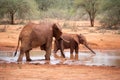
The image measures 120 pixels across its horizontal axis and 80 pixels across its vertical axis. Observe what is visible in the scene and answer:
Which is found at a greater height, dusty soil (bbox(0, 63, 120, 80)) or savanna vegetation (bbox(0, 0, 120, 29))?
dusty soil (bbox(0, 63, 120, 80))

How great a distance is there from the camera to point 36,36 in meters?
15.3

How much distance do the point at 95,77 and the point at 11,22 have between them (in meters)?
28.0

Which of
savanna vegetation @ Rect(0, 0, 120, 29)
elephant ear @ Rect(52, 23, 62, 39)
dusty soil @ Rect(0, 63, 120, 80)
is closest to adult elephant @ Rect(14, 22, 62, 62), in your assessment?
elephant ear @ Rect(52, 23, 62, 39)

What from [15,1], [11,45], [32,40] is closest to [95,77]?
[32,40]

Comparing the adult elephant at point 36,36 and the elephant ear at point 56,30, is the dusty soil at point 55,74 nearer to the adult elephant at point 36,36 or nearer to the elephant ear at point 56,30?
the adult elephant at point 36,36

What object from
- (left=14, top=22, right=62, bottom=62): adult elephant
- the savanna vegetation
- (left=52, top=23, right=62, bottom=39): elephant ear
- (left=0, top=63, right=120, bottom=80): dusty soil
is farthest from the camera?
the savanna vegetation

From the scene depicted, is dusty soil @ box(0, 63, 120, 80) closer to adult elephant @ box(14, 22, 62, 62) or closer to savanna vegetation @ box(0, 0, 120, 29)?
adult elephant @ box(14, 22, 62, 62)

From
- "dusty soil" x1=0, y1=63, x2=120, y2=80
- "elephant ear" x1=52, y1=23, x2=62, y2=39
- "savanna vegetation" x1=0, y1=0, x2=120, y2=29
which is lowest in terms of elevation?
"savanna vegetation" x1=0, y1=0, x2=120, y2=29

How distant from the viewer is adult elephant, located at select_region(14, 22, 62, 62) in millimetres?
14867

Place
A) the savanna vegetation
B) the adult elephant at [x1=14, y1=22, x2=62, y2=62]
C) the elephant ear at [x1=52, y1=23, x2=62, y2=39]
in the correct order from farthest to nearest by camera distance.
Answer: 1. the savanna vegetation
2. the elephant ear at [x1=52, y1=23, x2=62, y2=39]
3. the adult elephant at [x1=14, y1=22, x2=62, y2=62]

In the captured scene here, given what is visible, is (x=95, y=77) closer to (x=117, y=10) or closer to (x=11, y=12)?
(x=117, y=10)

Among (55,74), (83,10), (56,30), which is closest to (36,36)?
(56,30)

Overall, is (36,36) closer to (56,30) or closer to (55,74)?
(56,30)

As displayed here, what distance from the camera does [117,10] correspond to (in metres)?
29.7
